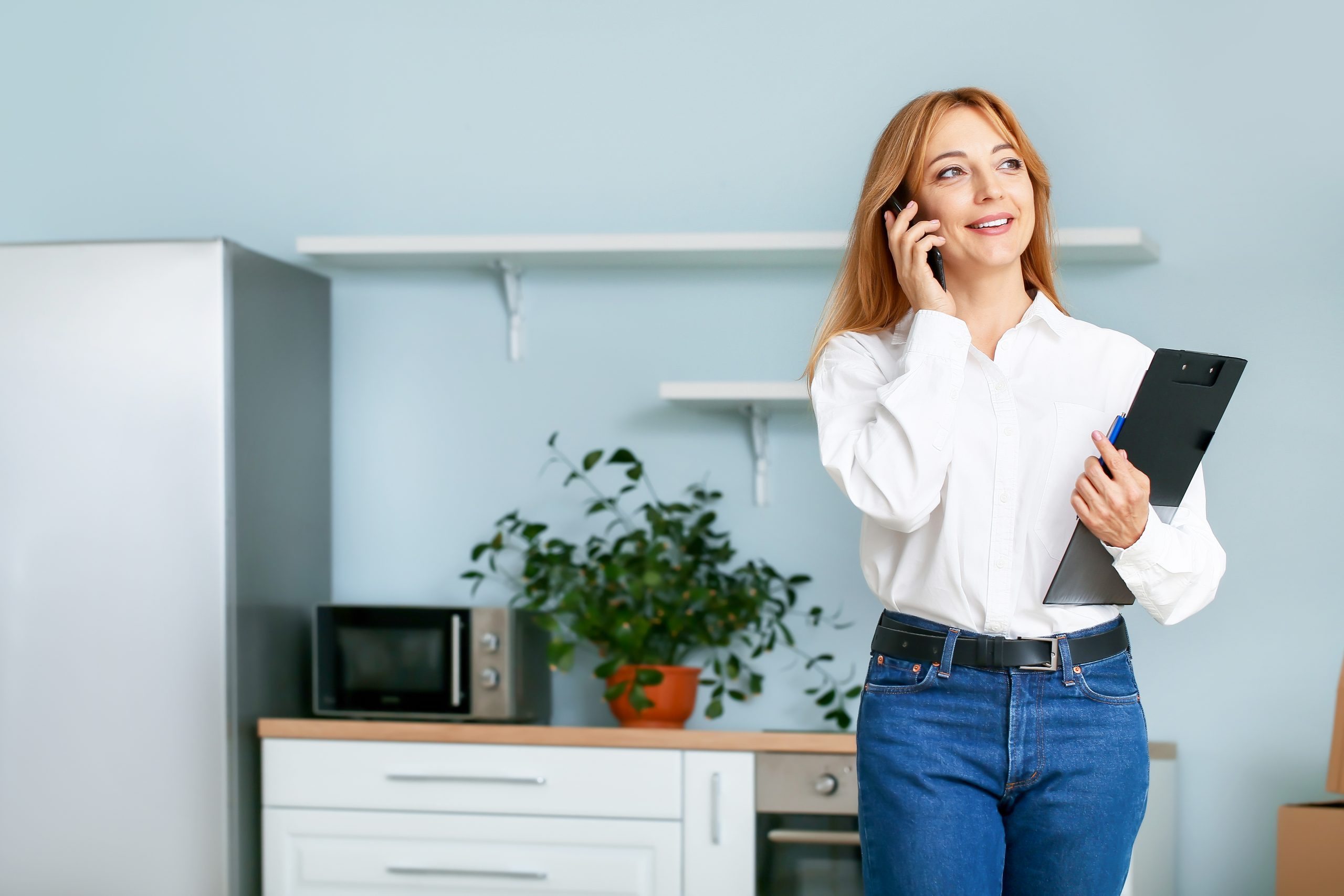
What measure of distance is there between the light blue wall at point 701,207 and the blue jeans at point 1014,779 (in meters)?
1.50

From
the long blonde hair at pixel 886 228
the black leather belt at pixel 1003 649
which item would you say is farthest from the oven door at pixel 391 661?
the black leather belt at pixel 1003 649

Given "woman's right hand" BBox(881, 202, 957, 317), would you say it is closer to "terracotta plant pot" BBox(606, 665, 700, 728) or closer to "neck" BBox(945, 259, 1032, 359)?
"neck" BBox(945, 259, 1032, 359)

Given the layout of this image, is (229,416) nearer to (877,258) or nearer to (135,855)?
(135,855)

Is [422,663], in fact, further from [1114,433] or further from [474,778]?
[1114,433]

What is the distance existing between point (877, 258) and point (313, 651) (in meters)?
1.64

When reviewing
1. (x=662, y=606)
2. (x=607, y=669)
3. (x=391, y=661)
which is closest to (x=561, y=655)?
(x=607, y=669)

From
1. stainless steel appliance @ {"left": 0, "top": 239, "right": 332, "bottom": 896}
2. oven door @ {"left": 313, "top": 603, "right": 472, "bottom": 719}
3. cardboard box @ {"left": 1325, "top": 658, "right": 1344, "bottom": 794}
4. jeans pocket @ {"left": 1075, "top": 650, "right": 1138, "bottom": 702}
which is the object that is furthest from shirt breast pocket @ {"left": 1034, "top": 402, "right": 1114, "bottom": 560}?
stainless steel appliance @ {"left": 0, "top": 239, "right": 332, "bottom": 896}

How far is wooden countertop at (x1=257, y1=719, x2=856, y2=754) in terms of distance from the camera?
2.29m

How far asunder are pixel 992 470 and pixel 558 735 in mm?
1363

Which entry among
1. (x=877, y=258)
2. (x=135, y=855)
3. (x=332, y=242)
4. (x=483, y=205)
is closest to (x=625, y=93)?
(x=483, y=205)

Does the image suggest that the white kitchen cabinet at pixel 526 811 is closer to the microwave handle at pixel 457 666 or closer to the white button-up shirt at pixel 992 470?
the microwave handle at pixel 457 666

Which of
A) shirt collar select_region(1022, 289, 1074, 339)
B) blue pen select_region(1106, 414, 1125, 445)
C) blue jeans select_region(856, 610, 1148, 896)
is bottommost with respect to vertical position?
blue jeans select_region(856, 610, 1148, 896)

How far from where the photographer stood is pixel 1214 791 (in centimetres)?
252

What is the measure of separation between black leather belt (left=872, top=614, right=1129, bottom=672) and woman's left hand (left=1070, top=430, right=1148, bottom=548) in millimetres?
102
